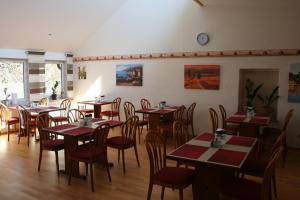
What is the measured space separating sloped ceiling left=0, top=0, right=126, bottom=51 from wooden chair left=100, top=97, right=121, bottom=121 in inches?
85.3

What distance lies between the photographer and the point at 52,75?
27.3 feet

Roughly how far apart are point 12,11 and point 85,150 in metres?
3.56

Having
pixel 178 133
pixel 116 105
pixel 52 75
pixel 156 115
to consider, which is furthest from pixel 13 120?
pixel 178 133

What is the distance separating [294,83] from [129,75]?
403 cm

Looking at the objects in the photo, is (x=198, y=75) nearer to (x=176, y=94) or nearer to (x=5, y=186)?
(x=176, y=94)

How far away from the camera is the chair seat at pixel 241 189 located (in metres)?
2.60

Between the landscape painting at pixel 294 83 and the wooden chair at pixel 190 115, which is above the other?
the landscape painting at pixel 294 83

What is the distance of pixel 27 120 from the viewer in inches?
235

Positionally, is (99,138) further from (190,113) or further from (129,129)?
(190,113)

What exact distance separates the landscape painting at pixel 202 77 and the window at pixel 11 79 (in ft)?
14.3

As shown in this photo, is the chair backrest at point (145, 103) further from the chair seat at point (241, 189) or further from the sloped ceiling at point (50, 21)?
the chair seat at point (241, 189)

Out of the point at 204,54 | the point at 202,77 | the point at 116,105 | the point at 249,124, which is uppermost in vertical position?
the point at 204,54

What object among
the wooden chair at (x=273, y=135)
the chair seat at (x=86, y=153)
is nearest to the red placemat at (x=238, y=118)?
the wooden chair at (x=273, y=135)

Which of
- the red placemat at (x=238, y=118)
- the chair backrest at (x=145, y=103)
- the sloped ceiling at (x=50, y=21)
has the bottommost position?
the red placemat at (x=238, y=118)
